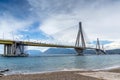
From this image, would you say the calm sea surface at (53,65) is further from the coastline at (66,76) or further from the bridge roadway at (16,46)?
the bridge roadway at (16,46)

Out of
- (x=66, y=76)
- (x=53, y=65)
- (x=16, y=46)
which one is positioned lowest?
(x=53, y=65)

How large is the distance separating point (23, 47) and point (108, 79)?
105738mm

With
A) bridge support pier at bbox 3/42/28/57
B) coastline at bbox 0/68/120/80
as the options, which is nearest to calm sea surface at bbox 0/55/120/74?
coastline at bbox 0/68/120/80

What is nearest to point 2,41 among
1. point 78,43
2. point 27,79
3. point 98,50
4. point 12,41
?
point 12,41

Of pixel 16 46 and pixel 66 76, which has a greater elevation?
pixel 16 46

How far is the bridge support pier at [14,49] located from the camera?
111 meters

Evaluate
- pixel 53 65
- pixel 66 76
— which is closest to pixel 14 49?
pixel 53 65

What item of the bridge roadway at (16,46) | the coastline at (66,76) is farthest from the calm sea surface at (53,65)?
the bridge roadway at (16,46)

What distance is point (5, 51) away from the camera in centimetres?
11531

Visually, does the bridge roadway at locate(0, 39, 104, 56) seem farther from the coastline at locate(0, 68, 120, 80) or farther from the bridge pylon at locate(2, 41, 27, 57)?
the coastline at locate(0, 68, 120, 80)

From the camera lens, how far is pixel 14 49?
111062mm

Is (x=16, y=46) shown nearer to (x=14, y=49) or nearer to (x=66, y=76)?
(x=14, y=49)

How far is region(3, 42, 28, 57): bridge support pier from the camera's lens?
111463mm

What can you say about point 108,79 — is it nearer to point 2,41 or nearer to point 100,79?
point 100,79
